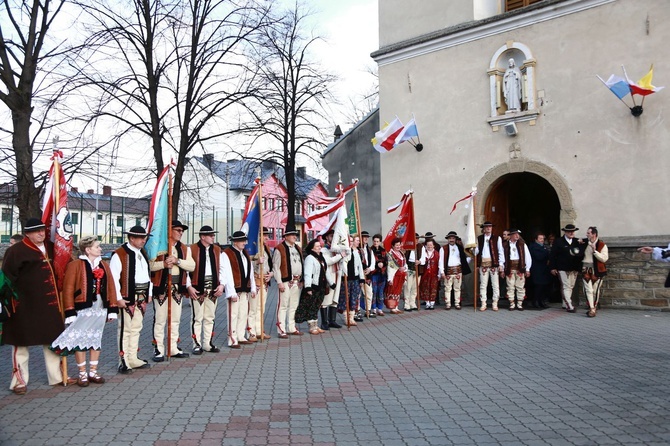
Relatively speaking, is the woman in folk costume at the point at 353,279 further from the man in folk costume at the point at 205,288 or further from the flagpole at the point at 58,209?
the flagpole at the point at 58,209

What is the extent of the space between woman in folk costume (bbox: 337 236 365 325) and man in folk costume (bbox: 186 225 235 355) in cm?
336

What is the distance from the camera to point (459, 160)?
51.2ft

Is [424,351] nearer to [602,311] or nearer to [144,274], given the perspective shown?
[144,274]

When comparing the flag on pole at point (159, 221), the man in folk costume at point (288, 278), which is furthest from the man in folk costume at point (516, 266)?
the flag on pole at point (159, 221)

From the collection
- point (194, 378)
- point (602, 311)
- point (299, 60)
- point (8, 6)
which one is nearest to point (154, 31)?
point (8, 6)

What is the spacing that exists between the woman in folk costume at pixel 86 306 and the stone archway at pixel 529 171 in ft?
34.4

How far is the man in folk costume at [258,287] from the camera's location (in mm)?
9984

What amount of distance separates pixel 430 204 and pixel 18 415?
12.2 meters

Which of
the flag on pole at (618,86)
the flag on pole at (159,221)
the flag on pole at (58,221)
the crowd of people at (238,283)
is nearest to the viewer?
the crowd of people at (238,283)

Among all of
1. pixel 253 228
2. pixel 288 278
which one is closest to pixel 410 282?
pixel 288 278

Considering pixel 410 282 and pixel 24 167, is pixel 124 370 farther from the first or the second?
pixel 410 282

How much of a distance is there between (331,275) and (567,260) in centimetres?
571

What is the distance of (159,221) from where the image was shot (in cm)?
821

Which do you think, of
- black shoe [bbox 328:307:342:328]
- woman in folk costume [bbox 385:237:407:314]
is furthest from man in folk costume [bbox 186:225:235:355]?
woman in folk costume [bbox 385:237:407:314]
